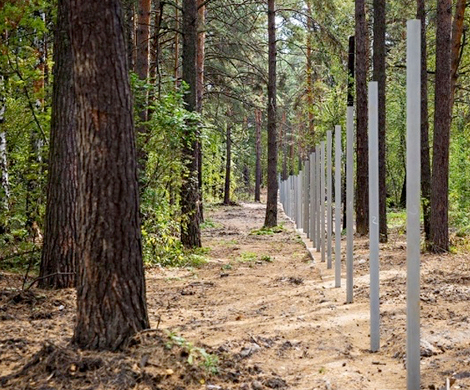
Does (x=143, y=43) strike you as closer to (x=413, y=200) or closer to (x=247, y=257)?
(x=247, y=257)

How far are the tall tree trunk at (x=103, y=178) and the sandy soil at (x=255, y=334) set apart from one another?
0.23 m

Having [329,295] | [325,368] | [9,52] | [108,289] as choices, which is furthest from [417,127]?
[9,52]

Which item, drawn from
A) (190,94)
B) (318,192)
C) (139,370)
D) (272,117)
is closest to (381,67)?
(318,192)

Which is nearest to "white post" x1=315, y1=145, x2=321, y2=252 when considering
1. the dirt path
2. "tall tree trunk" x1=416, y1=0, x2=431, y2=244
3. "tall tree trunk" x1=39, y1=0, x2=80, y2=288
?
the dirt path

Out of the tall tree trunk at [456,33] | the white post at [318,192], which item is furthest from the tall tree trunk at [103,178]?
the tall tree trunk at [456,33]

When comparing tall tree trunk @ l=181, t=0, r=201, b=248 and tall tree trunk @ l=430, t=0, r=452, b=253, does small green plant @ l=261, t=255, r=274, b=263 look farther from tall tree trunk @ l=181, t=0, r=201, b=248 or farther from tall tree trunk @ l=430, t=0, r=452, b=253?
tall tree trunk @ l=430, t=0, r=452, b=253

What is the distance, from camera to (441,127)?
9.20m

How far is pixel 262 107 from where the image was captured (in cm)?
1711

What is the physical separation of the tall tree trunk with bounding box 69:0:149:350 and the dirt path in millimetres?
1037

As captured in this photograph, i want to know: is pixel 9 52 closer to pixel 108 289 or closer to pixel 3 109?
pixel 3 109

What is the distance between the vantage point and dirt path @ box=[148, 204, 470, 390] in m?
3.97

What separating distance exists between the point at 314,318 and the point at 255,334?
936 millimetres

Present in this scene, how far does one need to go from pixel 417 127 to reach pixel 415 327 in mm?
1240

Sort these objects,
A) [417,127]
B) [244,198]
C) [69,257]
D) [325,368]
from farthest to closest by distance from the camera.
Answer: [244,198], [69,257], [325,368], [417,127]
